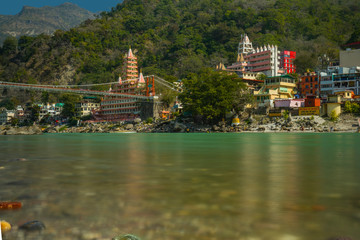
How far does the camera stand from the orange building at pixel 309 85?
49875 mm

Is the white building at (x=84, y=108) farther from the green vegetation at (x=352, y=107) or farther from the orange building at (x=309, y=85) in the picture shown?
the green vegetation at (x=352, y=107)

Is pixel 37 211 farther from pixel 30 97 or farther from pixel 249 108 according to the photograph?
pixel 30 97

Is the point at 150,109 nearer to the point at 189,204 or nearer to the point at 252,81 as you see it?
the point at 252,81

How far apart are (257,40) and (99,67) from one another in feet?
146

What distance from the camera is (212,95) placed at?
43.9m

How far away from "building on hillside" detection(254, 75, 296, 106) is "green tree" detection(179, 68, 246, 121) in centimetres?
299

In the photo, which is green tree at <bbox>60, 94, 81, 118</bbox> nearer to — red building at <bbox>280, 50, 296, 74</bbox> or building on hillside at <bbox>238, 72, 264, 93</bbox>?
building on hillside at <bbox>238, 72, 264, 93</bbox>

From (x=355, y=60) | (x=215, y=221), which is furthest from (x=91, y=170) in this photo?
(x=355, y=60)

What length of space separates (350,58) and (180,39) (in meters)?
51.8

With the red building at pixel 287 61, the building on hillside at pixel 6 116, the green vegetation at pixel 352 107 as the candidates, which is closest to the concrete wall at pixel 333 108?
the green vegetation at pixel 352 107

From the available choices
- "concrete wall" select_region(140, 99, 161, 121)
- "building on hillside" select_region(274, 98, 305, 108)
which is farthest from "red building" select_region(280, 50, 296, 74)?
"building on hillside" select_region(274, 98, 305, 108)

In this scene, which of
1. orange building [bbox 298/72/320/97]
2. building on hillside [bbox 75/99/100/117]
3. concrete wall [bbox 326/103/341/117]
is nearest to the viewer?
concrete wall [bbox 326/103/341/117]

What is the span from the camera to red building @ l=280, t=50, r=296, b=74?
70.5 metres

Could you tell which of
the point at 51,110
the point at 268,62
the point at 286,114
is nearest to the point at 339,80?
the point at 286,114
